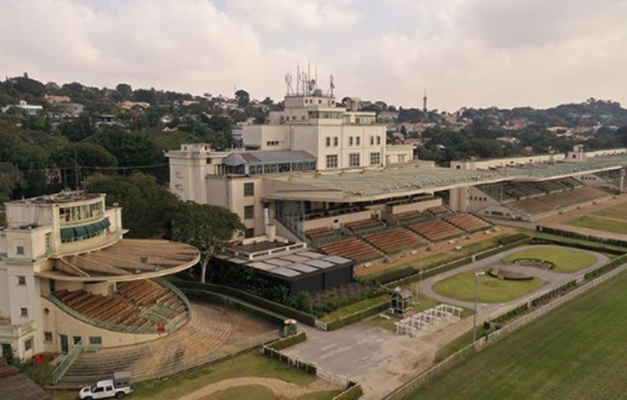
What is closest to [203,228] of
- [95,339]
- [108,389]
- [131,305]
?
[131,305]

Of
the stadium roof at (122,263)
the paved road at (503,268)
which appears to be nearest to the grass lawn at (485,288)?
the paved road at (503,268)

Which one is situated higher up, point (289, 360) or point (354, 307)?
point (354, 307)

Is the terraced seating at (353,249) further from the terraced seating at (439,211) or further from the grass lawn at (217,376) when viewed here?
the grass lawn at (217,376)

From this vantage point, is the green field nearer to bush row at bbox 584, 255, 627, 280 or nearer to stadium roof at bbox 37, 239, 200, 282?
bush row at bbox 584, 255, 627, 280

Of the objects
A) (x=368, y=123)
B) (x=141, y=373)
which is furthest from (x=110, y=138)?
(x=141, y=373)

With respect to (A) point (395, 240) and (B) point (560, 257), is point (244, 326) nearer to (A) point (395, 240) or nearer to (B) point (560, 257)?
(A) point (395, 240)

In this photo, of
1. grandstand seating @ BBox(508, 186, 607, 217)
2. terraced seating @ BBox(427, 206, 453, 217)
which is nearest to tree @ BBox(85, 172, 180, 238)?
terraced seating @ BBox(427, 206, 453, 217)
